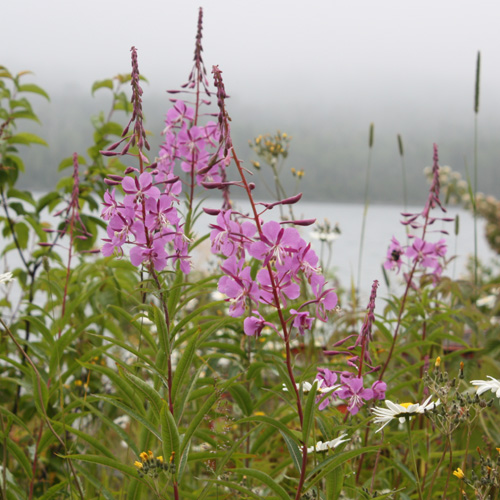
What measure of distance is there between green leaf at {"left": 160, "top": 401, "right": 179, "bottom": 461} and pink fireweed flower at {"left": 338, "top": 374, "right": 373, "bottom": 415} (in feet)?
1.48

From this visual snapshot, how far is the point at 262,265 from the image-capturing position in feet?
4.29

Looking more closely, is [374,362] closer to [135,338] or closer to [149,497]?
[149,497]

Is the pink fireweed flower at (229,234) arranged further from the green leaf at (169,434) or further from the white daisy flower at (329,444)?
the white daisy flower at (329,444)

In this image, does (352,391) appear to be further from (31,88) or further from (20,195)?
(31,88)

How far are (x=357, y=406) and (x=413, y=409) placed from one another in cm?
15

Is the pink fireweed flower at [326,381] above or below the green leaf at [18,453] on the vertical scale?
above

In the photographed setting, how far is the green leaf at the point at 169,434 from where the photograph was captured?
1.32 metres

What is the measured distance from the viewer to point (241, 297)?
1306mm

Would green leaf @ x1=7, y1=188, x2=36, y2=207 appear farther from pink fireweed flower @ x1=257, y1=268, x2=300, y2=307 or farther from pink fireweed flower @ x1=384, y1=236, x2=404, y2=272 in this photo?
pink fireweed flower @ x1=257, y1=268, x2=300, y2=307

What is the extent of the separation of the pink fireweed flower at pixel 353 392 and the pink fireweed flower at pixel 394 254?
1.07 metres

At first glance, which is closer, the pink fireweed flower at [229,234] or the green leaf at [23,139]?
the pink fireweed flower at [229,234]

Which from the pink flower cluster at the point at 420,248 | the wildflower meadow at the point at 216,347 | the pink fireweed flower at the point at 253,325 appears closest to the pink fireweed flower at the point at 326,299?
the wildflower meadow at the point at 216,347

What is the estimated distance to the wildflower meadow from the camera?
133 centimetres

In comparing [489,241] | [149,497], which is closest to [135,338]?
[149,497]
